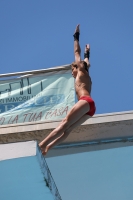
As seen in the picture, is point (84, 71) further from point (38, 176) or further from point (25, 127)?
point (38, 176)

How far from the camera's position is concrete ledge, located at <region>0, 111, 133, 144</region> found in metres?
7.20

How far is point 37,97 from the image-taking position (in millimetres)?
8719

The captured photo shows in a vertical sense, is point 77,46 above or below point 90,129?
above

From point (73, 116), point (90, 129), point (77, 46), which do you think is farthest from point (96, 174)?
point (77, 46)

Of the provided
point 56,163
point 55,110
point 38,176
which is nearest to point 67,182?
point 56,163

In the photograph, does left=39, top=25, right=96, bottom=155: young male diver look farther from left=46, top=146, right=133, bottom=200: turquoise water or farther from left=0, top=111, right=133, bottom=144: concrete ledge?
left=46, top=146, right=133, bottom=200: turquoise water

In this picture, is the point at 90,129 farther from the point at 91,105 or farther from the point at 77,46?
the point at 77,46

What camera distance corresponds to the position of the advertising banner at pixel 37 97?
8.41 m

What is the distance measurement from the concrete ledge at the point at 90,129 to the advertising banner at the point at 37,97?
997 millimetres

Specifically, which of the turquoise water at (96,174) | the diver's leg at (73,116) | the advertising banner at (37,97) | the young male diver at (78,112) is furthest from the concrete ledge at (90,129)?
the advertising banner at (37,97)

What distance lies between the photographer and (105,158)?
23.3 feet

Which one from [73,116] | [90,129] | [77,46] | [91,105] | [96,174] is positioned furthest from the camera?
[77,46]

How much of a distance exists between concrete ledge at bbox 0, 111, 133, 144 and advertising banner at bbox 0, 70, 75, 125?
997 mm

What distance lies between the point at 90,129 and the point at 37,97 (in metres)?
1.79
